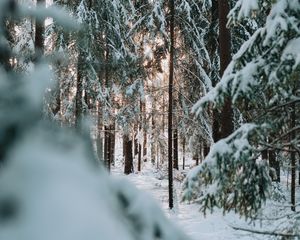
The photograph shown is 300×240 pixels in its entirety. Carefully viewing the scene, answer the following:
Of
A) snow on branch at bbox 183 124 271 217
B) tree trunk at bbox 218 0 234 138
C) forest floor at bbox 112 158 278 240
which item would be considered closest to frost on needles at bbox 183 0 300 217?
snow on branch at bbox 183 124 271 217

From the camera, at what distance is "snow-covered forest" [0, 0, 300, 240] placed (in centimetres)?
47

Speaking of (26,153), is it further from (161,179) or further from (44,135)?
(161,179)

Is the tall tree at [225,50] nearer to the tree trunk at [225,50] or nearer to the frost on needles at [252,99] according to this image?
the tree trunk at [225,50]

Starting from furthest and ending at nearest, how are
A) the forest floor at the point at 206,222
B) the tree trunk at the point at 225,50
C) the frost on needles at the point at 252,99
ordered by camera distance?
the tree trunk at the point at 225,50
the forest floor at the point at 206,222
the frost on needles at the point at 252,99

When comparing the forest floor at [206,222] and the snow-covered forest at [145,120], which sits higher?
the snow-covered forest at [145,120]

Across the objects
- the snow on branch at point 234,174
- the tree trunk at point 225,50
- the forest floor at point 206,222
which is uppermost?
the tree trunk at point 225,50

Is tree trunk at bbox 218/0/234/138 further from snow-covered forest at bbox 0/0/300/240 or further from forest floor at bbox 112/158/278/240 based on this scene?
forest floor at bbox 112/158/278/240

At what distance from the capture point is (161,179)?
21828 mm

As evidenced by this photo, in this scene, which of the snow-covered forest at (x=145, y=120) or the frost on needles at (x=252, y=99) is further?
the frost on needles at (x=252, y=99)

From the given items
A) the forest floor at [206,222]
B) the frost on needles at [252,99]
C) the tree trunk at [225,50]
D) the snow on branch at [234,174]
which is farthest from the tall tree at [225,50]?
the snow on branch at [234,174]

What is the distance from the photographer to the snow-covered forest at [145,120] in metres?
0.47

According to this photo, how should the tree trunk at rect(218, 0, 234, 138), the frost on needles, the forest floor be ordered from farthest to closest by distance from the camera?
the tree trunk at rect(218, 0, 234, 138) < the forest floor < the frost on needles

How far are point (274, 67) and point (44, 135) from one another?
163 inches

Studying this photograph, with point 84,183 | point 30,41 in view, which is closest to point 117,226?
point 84,183
